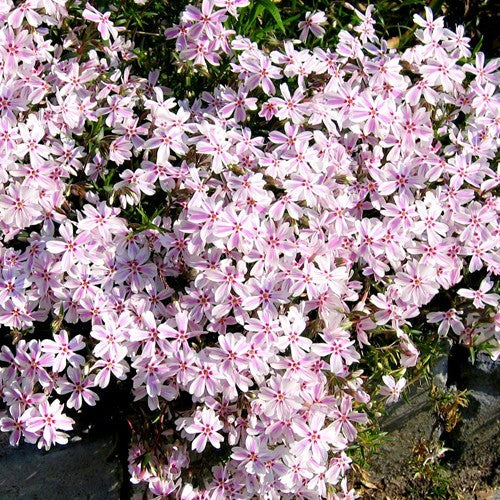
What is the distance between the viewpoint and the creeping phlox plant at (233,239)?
2393 mm

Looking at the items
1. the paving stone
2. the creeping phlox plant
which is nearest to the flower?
the creeping phlox plant

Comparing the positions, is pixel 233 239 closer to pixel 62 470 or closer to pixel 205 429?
pixel 205 429

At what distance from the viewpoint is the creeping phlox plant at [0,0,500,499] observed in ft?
7.85

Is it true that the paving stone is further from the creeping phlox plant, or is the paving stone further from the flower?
the flower

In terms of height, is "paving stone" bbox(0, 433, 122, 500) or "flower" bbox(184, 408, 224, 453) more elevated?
"flower" bbox(184, 408, 224, 453)

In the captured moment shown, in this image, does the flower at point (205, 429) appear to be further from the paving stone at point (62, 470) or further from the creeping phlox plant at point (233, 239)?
the paving stone at point (62, 470)

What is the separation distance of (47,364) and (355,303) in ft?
3.27

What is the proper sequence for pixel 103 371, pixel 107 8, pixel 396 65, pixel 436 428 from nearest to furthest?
pixel 103 371 → pixel 396 65 → pixel 107 8 → pixel 436 428

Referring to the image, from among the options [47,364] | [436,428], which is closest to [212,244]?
[47,364]

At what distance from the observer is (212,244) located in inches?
97.4

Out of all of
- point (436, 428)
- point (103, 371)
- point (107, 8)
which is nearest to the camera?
point (103, 371)

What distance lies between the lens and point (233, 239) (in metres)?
2.35

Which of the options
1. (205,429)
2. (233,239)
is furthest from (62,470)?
(233,239)

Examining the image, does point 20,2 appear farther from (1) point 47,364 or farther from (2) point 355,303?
(2) point 355,303
